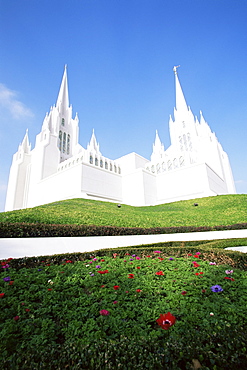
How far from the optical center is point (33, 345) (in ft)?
6.08

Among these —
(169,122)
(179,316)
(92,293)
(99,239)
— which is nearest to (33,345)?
(92,293)

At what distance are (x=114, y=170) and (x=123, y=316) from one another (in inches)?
1091

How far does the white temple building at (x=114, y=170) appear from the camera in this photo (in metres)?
24.1

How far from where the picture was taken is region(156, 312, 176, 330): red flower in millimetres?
1975

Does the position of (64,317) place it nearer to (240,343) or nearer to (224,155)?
(240,343)

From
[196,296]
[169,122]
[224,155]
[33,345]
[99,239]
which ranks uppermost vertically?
[169,122]

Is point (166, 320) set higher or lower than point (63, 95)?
lower

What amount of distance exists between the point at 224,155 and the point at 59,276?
3834 cm

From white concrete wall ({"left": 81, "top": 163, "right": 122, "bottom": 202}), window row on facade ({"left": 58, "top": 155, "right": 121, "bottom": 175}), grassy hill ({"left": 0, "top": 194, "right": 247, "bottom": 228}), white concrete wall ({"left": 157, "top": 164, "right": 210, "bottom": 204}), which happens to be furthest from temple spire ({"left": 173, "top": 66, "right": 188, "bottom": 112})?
grassy hill ({"left": 0, "top": 194, "right": 247, "bottom": 228})

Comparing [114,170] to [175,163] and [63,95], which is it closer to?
[175,163]

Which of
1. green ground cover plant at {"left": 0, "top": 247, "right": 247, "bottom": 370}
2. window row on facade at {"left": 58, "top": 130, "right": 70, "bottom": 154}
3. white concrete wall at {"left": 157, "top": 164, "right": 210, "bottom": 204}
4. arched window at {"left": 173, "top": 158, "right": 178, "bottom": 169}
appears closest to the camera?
green ground cover plant at {"left": 0, "top": 247, "right": 247, "bottom": 370}

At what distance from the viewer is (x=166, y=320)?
2.05 m

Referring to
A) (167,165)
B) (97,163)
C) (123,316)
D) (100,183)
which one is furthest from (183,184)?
(123,316)

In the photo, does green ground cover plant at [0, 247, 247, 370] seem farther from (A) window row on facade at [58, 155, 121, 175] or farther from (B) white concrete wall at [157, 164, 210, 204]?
(A) window row on facade at [58, 155, 121, 175]
